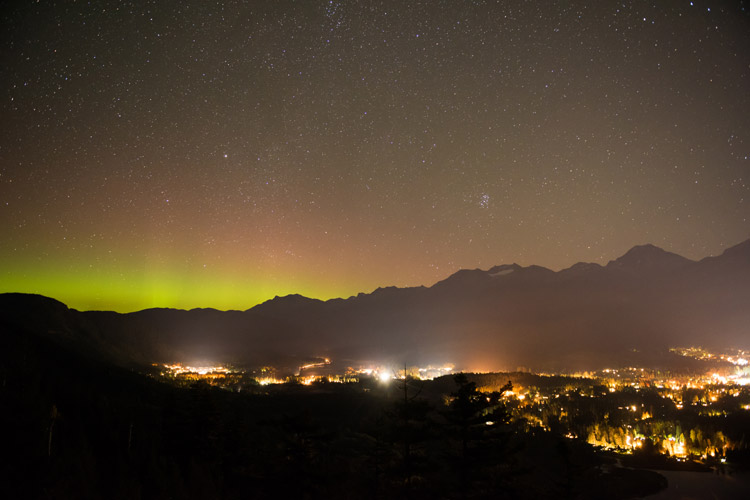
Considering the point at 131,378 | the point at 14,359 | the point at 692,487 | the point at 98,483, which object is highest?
the point at 14,359

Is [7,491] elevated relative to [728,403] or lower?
elevated

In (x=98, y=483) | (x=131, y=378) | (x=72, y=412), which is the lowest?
(x=131, y=378)

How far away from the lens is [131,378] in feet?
244

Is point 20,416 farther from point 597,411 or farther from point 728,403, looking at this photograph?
point 728,403

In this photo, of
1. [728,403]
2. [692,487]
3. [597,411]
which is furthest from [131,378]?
[728,403]

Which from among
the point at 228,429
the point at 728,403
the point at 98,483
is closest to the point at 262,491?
the point at 228,429

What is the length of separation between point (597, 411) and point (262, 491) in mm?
107537

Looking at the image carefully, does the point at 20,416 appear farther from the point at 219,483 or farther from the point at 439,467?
the point at 439,467

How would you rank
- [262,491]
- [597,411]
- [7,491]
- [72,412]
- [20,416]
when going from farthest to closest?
[597,411], [262,491], [72,412], [20,416], [7,491]

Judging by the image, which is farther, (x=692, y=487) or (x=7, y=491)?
(x=692, y=487)

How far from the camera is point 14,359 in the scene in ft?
40.9

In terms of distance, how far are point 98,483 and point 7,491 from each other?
7.79 feet

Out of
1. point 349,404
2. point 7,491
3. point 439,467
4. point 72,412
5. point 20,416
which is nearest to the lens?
point 7,491

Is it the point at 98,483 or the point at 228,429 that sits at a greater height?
→ the point at 98,483
